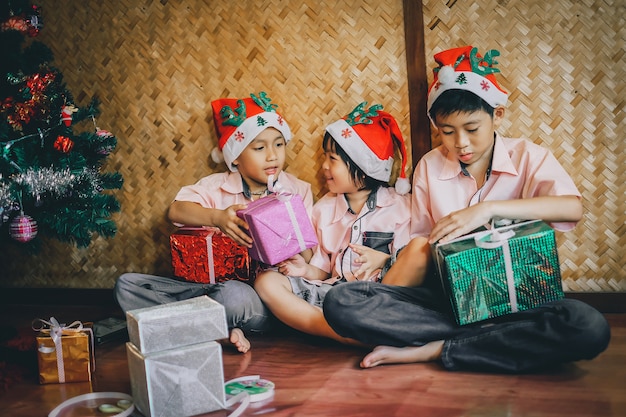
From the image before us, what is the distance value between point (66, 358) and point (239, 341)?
20.3 inches

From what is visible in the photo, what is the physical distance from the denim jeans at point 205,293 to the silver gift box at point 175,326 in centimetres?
49

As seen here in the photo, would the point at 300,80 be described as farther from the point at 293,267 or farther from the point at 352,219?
the point at 293,267

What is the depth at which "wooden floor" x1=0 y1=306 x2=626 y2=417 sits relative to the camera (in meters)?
1.42

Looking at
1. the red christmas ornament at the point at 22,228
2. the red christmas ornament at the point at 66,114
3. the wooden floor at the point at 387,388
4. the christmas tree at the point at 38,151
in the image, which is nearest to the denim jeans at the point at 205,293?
the wooden floor at the point at 387,388

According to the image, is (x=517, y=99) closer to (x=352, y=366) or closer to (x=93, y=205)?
(x=352, y=366)

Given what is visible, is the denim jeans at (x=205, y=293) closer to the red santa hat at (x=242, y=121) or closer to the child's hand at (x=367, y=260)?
the child's hand at (x=367, y=260)

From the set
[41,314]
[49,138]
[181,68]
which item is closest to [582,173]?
[181,68]

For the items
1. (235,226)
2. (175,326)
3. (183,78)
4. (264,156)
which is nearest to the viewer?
(175,326)

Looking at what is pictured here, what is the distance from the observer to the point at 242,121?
7.24 feet

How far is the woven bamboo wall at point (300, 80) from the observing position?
2074 millimetres

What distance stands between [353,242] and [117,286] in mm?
845

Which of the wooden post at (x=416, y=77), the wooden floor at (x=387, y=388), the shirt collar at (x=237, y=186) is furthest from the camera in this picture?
the shirt collar at (x=237, y=186)

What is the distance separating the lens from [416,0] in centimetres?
218

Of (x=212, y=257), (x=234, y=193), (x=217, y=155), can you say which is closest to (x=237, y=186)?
(x=234, y=193)
